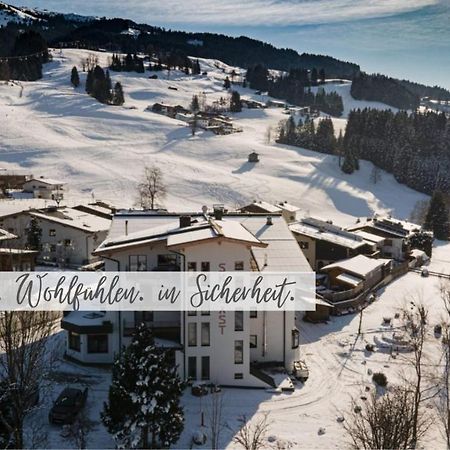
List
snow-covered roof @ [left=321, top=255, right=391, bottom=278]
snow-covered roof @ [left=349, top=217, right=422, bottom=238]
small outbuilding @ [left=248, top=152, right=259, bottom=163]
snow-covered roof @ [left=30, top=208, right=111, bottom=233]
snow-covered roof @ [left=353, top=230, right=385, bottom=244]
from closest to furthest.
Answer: snow-covered roof @ [left=321, top=255, right=391, bottom=278] < snow-covered roof @ [left=30, top=208, right=111, bottom=233] < snow-covered roof @ [left=353, top=230, right=385, bottom=244] < snow-covered roof @ [left=349, top=217, right=422, bottom=238] < small outbuilding @ [left=248, top=152, right=259, bottom=163]

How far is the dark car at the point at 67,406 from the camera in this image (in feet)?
63.8

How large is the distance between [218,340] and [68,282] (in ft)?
41.8

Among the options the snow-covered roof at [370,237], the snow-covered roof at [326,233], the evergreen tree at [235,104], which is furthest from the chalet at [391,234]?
the evergreen tree at [235,104]

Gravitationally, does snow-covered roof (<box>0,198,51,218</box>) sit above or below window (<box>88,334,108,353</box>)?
above

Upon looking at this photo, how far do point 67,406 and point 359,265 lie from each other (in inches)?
1099

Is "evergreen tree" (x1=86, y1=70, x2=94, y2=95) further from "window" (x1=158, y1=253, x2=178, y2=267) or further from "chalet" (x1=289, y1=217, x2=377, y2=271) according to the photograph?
"window" (x1=158, y1=253, x2=178, y2=267)

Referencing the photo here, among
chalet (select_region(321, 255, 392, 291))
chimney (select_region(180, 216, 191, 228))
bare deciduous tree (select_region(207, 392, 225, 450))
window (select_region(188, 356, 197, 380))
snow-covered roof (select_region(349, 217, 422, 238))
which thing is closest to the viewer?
bare deciduous tree (select_region(207, 392, 225, 450))

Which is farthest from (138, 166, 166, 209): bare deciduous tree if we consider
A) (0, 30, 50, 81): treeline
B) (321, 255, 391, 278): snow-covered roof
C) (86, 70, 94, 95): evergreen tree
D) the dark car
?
(0, 30, 50, 81): treeline

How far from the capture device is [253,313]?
2608 cm

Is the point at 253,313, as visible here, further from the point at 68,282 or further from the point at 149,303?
the point at 68,282

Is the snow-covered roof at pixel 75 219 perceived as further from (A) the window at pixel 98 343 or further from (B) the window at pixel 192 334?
(B) the window at pixel 192 334

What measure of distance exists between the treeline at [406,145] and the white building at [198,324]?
255 feet

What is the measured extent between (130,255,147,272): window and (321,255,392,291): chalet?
746 inches

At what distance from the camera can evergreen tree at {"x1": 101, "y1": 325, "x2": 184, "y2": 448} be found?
57.9 ft
